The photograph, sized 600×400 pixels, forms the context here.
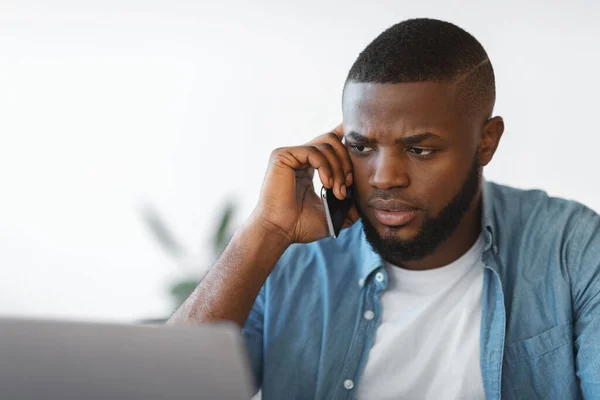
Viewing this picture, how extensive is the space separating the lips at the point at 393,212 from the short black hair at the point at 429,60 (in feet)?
0.86

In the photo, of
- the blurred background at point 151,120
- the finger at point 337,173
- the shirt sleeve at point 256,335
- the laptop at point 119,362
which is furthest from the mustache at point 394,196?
the blurred background at point 151,120

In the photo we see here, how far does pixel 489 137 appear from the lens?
1820 millimetres

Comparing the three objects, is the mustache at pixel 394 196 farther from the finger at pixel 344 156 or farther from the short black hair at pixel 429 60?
the short black hair at pixel 429 60

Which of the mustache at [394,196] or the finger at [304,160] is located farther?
the finger at [304,160]

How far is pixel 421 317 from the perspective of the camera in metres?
1.76

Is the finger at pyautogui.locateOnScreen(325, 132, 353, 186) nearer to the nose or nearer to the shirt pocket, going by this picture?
the nose

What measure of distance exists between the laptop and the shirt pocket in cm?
118

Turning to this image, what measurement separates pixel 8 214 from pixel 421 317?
269cm

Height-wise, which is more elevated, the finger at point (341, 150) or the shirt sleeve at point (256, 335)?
the finger at point (341, 150)

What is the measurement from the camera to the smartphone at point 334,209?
5.94 feet

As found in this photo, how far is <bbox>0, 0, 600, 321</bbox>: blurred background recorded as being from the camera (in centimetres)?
372

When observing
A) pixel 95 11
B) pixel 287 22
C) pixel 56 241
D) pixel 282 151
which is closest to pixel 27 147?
pixel 56 241

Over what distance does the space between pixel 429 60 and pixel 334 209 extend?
0.42 metres

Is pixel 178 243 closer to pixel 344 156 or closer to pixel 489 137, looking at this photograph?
pixel 344 156
